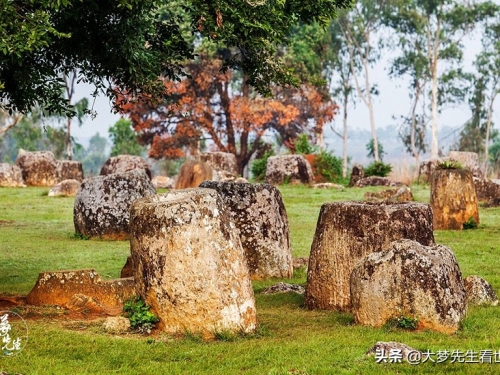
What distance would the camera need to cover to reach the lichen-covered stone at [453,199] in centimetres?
2475

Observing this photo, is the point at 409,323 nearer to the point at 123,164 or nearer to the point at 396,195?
the point at 396,195

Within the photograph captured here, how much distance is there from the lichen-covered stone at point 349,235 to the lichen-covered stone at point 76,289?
260cm

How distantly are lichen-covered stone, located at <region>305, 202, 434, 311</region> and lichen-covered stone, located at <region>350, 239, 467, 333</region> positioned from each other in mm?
1508

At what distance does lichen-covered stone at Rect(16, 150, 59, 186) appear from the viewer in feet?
143

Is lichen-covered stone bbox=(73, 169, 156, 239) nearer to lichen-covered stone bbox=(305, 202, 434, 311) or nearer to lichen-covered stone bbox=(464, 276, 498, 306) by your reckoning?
lichen-covered stone bbox=(305, 202, 434, 311)

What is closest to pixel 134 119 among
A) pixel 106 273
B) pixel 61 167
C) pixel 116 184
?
pixel 61 167

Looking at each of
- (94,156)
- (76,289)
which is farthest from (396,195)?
(94,156)

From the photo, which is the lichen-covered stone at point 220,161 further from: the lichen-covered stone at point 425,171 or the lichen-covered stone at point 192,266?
the lichen-covered stone at point 192,266

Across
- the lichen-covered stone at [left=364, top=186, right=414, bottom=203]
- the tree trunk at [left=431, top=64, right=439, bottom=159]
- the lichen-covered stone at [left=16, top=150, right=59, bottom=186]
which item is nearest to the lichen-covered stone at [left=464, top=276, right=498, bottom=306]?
the lichen-covered stone at [left=364, top=186, right=414, bottom=203]

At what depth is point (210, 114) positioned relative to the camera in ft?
189

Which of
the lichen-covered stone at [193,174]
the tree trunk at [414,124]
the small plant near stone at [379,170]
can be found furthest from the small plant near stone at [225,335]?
the tree trunk at [414,124]

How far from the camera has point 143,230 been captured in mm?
10352

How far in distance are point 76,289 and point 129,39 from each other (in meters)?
3.65

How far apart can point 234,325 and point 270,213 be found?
5.96m
